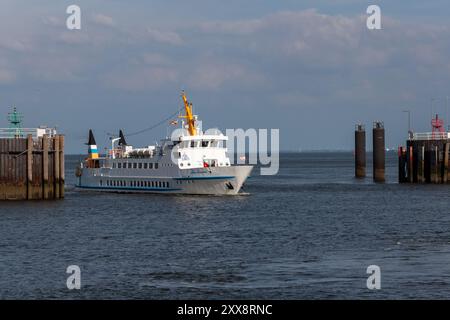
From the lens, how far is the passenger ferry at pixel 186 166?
77.5m

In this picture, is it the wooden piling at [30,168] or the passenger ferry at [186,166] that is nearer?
the wooden piling at [30,168]

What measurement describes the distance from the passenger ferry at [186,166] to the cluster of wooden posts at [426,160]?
26.0 meters

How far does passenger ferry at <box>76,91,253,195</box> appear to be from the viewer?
77.5 m

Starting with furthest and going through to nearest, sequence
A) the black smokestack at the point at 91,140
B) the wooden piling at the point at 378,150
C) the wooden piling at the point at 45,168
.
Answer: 1. the wooden piling at the point at 378,150
2. the black smokestack at the point at 91,140
3. the wooden piling at the point at 45,168

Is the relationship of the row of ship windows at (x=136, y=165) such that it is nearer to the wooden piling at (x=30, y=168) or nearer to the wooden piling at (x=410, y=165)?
the wooden piling at (x=30, y=168)

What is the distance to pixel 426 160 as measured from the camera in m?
97.0

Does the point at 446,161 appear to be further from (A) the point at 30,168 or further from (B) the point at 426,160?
(A) the point at 30,168

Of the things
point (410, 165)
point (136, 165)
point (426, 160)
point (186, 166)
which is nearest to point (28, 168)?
point (186, 166)

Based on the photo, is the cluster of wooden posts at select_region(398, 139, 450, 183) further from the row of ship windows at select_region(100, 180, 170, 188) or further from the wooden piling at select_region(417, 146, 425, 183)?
the row of ship windows at select_region(100, 180, 170, 188)

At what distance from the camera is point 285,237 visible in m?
48.0

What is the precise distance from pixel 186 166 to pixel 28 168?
1739 centimetres

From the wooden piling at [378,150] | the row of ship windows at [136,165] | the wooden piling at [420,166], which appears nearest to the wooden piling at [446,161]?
the wooden piling at [420,166]

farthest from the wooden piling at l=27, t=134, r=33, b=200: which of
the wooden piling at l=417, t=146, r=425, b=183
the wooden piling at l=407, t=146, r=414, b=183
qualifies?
the wooden piling at l=407, t=146, r=414, b=183
